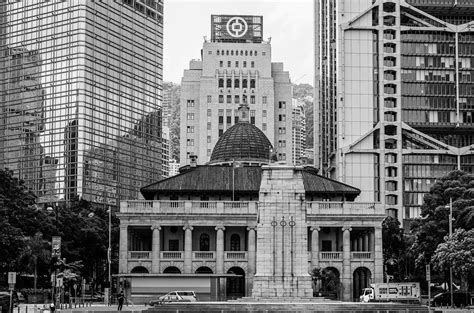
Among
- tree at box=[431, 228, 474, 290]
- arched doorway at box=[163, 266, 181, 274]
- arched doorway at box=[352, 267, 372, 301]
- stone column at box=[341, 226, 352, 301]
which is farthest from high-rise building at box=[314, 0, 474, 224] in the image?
tree at box=[431, 228, 474, 290]

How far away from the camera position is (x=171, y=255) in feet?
428

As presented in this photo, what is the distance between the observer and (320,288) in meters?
127

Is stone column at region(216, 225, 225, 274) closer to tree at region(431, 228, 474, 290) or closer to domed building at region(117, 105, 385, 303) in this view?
domed building at region(117, 105, 385, 303)

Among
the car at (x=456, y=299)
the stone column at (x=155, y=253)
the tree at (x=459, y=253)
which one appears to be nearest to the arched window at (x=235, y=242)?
the stone column at (x=155, y=253)

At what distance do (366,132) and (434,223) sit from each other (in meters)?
63.5

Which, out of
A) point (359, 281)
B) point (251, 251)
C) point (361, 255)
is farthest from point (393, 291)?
point (359, 281)

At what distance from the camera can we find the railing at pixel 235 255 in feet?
430

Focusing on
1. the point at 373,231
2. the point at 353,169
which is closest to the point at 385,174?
the point at 353,169

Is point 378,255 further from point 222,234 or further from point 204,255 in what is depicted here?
point 204,255

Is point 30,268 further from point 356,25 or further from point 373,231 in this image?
point 356,25

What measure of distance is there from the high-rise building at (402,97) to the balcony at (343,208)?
5217 centimetres

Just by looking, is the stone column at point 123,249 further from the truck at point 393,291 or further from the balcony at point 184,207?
the truck at point 393,291

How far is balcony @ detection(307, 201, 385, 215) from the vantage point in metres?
130

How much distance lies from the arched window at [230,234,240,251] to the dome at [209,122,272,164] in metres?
26.3
